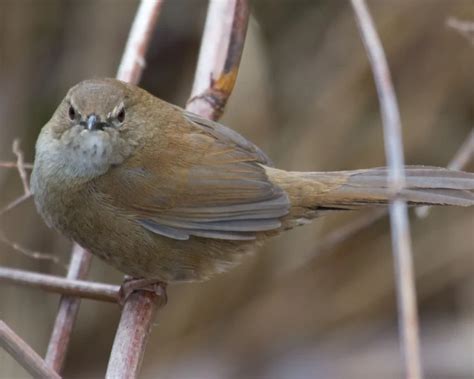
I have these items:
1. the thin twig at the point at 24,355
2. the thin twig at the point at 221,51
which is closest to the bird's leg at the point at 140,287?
the thin twig at the point at 221,51

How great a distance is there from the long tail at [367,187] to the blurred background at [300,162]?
1748mm

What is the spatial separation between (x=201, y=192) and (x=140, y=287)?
452 mm

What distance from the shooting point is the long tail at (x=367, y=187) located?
312cm

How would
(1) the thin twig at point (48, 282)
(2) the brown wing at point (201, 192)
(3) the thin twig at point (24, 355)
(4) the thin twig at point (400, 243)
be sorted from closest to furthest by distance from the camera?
1. (4) the thin twig at point (400, 243)
2. (3) the thin twig at point (24, 355)
3. (1) the thin twig at point (48, 282)
4. (2) the brown wing at point (201, 192)

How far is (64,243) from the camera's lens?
17.6ft

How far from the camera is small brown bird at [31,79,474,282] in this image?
10.4ft

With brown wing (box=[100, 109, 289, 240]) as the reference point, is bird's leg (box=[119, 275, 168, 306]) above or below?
below

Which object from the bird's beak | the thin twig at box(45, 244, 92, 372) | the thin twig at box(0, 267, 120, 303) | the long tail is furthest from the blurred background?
the thin twig at box(0, 267, 120, 303)

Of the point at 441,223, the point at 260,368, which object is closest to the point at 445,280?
the point at 441,223

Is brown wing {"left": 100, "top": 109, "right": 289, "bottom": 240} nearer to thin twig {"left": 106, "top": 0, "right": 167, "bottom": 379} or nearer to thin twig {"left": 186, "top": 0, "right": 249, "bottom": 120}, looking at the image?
thin twig {"left": 186, "top": 0, "right": 249, "bottom": 120}

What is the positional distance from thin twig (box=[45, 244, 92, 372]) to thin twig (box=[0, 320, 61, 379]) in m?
0.62

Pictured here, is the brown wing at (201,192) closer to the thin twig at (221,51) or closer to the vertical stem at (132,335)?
the thin twig at (221,51)

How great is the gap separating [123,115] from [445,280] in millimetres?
2951

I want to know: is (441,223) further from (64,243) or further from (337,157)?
(64,243)
